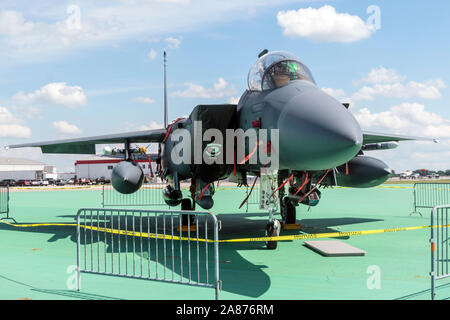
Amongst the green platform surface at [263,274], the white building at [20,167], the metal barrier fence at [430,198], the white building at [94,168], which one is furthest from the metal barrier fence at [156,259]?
the white building at [20,167]

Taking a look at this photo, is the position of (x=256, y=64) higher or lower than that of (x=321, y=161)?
higher

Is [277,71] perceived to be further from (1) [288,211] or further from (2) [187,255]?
(1) [288,211]

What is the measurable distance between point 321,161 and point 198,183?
424 cm

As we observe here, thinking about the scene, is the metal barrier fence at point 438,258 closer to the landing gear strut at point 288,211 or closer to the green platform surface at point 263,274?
the green platform surface at point 263,274

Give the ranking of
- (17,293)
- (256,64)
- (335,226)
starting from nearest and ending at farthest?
1. (17,293)
2. (256,64)
3. (335,226)

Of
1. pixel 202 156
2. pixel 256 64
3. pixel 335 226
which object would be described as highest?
pixel 256 64

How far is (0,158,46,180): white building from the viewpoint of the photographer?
70.5 metres

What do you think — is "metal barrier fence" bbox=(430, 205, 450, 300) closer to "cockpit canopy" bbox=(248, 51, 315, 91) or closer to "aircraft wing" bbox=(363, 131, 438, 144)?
"cockpit canopy" bbox=(248, 51, 315, 91)

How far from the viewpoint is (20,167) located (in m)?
90.4

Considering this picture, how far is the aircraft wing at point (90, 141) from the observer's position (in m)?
11.5

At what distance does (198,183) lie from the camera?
9.18 m

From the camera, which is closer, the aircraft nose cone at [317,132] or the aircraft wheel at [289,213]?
the aircraft nose cone at [317,132]
